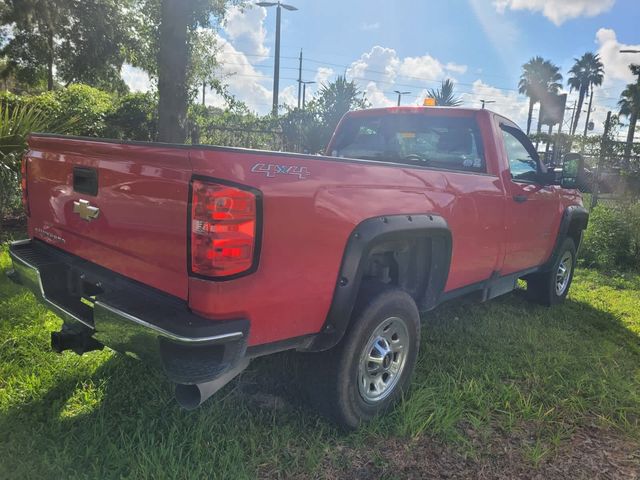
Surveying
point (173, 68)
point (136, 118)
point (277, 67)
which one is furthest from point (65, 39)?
point (173, 68)

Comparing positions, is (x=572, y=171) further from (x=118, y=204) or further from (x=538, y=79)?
(x=538, y=79)

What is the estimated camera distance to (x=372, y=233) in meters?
2.46

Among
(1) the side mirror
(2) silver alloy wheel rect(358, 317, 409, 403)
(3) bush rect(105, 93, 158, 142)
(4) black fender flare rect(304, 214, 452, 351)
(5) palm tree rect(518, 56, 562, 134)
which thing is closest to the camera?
(4) black fender flare rect(304, 214, 452, 351)

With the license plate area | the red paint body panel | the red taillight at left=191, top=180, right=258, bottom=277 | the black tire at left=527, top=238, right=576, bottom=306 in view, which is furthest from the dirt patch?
the black tire at left=527, top=238, right=576, bottom=306

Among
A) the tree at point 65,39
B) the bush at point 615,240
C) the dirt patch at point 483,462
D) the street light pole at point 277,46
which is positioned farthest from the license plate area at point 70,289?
the tree at point 65,39

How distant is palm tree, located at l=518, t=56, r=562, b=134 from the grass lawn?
5525 cm

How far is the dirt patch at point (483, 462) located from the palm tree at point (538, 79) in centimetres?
5588

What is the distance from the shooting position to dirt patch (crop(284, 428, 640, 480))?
2459mm

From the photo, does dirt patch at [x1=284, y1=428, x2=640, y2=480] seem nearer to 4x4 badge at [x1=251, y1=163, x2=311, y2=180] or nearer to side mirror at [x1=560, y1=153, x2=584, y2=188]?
4x4 badge at [x1=251, y1=163, x2=311, y2=180]

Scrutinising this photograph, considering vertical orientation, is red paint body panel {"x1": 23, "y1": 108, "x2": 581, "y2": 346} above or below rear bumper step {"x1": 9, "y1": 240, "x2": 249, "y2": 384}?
above

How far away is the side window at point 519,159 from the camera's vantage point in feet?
13.7

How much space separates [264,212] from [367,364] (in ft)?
4.16

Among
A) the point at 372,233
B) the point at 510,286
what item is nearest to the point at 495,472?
the point at 372,233

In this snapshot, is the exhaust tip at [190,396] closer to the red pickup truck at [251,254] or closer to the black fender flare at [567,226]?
the red pickup truck at [251,254]
